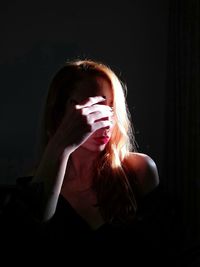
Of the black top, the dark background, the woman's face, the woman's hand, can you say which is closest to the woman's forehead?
the woman's face

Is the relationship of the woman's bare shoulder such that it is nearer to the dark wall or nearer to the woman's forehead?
the woman's forehead

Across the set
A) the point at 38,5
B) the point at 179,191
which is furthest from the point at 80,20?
the point at 179,191

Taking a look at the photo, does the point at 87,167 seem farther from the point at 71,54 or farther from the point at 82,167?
the point at 71,54

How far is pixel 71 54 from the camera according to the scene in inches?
90.6

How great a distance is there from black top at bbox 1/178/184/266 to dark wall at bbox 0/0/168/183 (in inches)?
63.6

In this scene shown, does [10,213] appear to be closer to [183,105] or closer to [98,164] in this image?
[98,164]

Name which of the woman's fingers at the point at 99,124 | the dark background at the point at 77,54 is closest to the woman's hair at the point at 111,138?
the woman's fingers at the point at 99,124

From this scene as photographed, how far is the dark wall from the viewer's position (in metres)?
2.24

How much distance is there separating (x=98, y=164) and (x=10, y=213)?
24 centimetres

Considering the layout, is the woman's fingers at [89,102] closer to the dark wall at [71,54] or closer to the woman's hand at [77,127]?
the woman's hand at [77,127]

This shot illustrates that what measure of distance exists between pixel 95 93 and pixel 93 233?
0.25 metres

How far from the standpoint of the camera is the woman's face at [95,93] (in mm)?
690

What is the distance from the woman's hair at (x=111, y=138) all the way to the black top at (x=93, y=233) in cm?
5

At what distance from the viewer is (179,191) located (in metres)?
1.99
